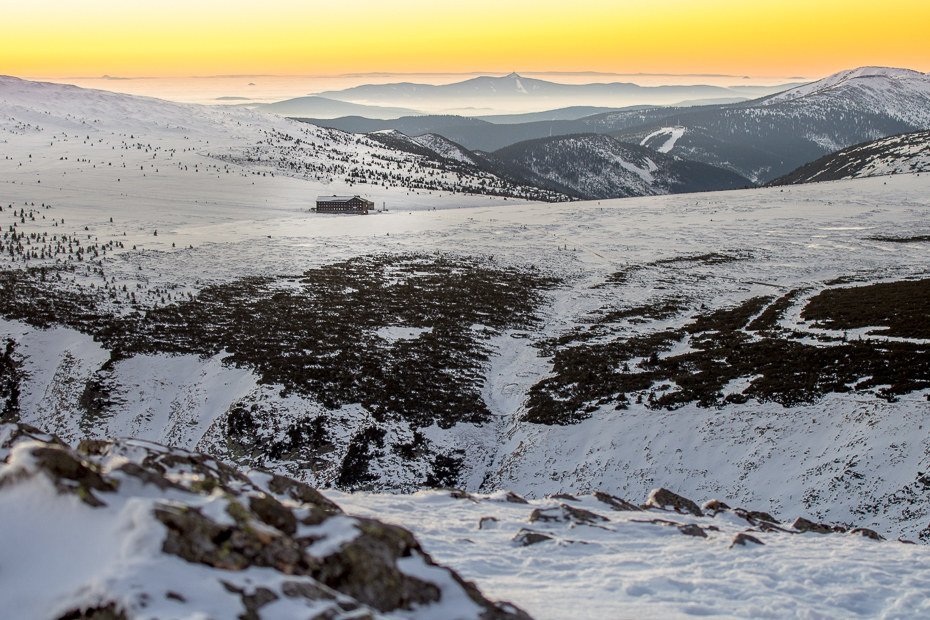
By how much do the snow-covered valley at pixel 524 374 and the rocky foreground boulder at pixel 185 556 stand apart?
2.39 metres

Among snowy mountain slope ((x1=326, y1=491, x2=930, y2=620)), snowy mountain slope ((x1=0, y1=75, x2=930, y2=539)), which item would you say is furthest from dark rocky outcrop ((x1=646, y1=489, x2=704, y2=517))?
snowy mountain slope ((x1=0, y1=75, x2=930, y2=539))

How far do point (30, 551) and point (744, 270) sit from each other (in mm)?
53287

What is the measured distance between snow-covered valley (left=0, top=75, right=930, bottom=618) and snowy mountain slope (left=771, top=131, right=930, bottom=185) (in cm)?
6701

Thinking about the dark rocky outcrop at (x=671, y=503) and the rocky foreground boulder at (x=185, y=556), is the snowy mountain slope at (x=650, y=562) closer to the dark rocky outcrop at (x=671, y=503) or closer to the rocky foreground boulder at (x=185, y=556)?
the dark rocky outcrop at (x=671, y=503)

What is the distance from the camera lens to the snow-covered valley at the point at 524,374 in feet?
37.6

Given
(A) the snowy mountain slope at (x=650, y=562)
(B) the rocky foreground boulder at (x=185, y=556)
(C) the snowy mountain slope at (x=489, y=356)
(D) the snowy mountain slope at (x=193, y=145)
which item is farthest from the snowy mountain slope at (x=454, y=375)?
(D) the snowy mountain slope at (x=193, y=145)

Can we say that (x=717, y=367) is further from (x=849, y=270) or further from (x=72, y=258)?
(x=72, y=258)

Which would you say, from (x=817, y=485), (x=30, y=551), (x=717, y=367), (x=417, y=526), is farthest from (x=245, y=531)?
(x=717, y=367)

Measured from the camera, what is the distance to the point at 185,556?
5.70 meters

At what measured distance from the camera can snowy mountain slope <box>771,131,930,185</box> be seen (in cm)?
11465

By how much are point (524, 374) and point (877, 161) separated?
470 ft

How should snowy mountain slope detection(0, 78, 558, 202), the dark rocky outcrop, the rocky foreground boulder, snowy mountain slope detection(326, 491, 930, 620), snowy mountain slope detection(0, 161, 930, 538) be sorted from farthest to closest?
snowy mountain slope detection(0, 78, 558, 202), snowy mountain slope detection(0, 161, 930, 538), the dark rocky outcrop, snowy mountain slope detection(326, 491, 930, 620), the rocky foreground boulder

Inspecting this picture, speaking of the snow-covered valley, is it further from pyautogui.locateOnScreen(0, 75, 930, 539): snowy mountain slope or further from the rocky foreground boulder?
the rocky foreground boulder

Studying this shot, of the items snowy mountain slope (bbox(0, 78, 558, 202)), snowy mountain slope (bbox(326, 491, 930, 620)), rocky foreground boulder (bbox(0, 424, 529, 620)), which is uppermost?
snowy mountain slope (bbox(0, 78, 558, 202))
